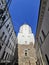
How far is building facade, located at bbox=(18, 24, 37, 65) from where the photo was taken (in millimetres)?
27950

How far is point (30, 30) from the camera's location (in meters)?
36.8

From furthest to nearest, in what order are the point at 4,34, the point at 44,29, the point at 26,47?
the point at 26,47 < the point at 4,34 < the point at 44,29

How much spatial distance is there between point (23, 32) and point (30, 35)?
208 cm

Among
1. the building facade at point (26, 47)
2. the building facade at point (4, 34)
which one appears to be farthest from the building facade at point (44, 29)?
the building facade at point (26, 47)

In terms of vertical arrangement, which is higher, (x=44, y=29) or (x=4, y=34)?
(x=4, y=34)

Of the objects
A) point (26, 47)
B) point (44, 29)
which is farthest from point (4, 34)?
point (26, 47)

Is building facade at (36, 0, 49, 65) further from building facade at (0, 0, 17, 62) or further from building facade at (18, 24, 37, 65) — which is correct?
building facade at (18, 24, 37, 65)

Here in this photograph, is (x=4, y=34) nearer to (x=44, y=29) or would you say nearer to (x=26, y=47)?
(x=44, y=29)

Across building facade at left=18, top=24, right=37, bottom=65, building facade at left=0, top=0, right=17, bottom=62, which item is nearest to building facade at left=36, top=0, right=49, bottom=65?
building facade at left=0, top=0, right=17, bottom=62

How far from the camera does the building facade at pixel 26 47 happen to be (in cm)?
2795

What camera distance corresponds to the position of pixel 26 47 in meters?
31.1

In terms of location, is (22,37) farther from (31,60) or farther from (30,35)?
(31,60)

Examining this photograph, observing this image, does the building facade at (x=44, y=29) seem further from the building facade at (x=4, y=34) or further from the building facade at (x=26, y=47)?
the building facade at (x=26, y=47)

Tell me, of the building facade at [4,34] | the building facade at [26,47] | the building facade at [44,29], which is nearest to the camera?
the building facade at [44,29]
